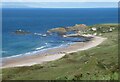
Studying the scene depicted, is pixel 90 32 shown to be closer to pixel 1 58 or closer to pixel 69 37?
pixel 69 37

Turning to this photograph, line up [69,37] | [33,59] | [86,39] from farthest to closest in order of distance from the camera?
[69,37]
[86,39]
[33,59]

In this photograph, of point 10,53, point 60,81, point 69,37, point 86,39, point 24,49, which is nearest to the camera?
point 60,81

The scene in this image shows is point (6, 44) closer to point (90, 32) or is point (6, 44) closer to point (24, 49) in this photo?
point (24, 49)

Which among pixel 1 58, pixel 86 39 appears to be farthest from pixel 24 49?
pixel 86 39

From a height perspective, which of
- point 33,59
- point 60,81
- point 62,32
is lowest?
point 62,32

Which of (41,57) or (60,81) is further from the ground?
(60,81)

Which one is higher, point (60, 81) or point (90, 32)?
point (60, 81)

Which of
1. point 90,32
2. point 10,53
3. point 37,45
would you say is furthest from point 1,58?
point 90,32

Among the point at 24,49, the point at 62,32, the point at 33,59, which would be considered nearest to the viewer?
the point at 33,59

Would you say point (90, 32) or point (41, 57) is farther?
point (90, 32)
